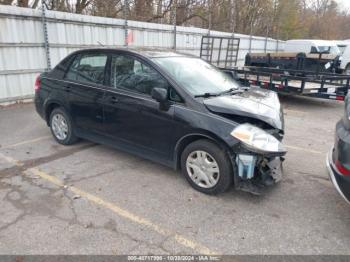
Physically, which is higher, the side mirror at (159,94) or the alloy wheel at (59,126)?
the side mirror at (159,94)

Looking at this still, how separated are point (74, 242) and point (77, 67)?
2.94 metres

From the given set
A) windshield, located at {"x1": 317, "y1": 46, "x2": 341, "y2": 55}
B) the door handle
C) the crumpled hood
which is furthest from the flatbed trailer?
windshield, located at {"x1": 317, "y1": 46, "x2": 341, "y2": 55}

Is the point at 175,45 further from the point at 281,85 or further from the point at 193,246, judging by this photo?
the point at 193,246

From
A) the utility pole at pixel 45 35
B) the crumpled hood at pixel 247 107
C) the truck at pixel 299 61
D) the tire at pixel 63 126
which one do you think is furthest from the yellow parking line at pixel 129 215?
the truck at pixel 299 61

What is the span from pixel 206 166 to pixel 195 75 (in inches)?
52.3

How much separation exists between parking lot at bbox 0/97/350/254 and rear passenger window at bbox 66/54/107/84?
1178mm

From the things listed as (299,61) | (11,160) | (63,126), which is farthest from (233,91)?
(299,61)

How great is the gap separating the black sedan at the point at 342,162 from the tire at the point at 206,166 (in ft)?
3.37

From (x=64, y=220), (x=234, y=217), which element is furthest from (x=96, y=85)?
(x=234, y=217)

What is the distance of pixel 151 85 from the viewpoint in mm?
3820

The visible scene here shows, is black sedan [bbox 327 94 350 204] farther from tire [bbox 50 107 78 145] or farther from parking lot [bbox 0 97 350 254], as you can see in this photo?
tire [bbox 50 107 78 145]

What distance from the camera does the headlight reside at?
123 inches

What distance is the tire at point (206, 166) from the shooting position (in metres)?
3.33

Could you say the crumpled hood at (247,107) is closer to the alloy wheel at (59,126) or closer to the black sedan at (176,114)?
the black sedan at (176,114)
